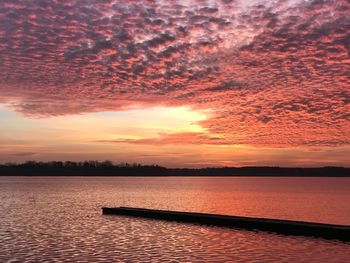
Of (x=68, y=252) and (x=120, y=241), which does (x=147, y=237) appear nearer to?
(x=120, y=241)

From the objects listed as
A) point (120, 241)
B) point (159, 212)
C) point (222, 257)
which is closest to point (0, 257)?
point (120, 241)

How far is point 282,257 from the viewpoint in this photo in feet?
95.2

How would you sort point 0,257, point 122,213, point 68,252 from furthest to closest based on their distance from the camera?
point 122,213 < point 68,252 < point 0,257

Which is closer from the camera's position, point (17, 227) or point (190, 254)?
point (190, 254)

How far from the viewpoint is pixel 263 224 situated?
4069 cm

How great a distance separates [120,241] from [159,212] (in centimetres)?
1751

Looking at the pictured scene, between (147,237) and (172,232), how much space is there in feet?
11.8

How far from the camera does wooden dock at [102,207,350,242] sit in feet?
116

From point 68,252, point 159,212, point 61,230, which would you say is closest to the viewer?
point 68,252

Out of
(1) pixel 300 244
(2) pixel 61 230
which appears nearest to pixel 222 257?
(1) pixel 300 244

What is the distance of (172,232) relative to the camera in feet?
133

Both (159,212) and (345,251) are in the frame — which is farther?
(159,212)

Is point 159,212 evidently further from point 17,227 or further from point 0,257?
point 0,257

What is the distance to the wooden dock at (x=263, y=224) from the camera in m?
35.2
